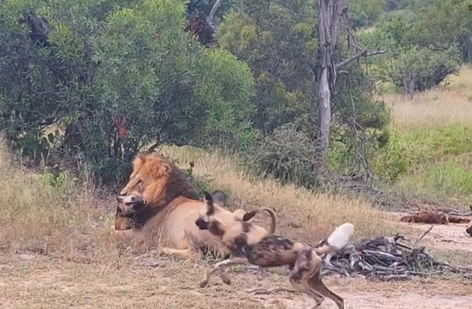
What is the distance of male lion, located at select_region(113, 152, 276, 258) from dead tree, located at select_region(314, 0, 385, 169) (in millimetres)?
5814

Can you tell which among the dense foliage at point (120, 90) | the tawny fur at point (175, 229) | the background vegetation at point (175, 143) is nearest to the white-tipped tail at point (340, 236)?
the background vegetation at point (175, 143)

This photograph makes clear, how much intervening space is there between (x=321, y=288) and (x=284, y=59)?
8.99 meters

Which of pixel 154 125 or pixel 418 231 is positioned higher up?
→ pixel 154 125

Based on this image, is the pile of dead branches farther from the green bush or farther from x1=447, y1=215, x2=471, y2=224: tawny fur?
x1=447, y1=215, x2=471, y2=224: tawny fur

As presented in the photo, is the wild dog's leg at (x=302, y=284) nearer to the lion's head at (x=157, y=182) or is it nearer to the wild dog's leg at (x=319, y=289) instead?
the wild dog's leg at (x=319, y=289)

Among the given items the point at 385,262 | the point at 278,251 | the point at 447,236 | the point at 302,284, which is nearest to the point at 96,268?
the point at 278,251

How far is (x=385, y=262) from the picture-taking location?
27.4 feet

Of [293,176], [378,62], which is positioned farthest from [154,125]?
[378,62]

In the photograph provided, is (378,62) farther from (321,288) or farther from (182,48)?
(321,288)

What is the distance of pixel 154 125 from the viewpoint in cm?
1118

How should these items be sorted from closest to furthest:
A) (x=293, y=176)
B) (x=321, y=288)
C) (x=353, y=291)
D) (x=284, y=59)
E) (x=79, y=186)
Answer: (x=321, y=288) → (x=353, y=291) → (x=79, y=186) → (x=293, y=176) → (x=284, y=59)

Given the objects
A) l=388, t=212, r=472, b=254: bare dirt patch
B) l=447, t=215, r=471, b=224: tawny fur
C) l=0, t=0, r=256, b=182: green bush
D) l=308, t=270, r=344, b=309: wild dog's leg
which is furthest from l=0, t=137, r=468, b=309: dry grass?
l=447, t=215, r=471, b=224: tawny fur

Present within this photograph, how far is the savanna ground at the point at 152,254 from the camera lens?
22.5 feet

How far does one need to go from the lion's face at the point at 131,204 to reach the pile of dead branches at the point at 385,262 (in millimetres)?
1767
